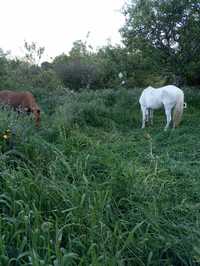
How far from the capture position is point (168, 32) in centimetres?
1080

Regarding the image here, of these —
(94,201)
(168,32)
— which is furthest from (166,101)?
(94,201)

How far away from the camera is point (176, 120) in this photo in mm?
8203

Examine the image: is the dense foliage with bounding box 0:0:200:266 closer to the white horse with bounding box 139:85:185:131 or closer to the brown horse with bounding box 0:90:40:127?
the white horse with bounding box 139:85:185:131

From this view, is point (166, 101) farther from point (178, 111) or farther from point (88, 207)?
point (88, 207)

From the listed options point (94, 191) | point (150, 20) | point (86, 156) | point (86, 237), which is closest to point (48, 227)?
point (86, 237)

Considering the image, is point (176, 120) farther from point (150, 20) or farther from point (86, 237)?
point (86, 237)

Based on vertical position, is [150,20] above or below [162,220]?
above

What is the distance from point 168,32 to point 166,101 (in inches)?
126

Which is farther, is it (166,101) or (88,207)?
(166,101)

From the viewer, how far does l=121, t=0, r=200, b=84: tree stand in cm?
1050

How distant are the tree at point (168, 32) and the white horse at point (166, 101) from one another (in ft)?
7.20

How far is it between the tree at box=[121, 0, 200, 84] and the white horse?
2193 millimetres

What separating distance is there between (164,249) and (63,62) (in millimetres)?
19458

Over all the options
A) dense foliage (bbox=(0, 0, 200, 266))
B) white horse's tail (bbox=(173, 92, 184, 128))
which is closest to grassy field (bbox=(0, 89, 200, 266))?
dense foliage (bbox=(0, 0, 200, 266))
